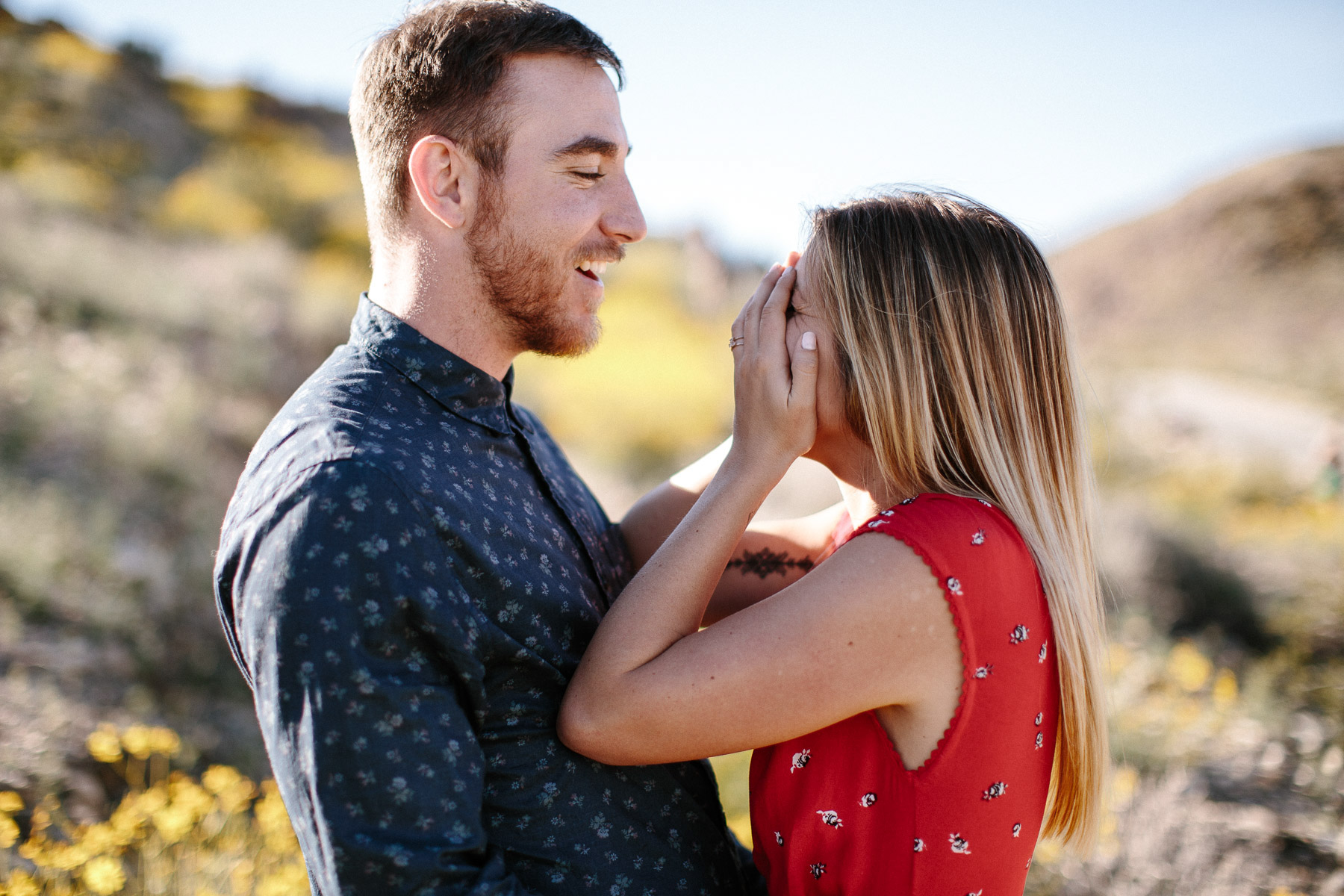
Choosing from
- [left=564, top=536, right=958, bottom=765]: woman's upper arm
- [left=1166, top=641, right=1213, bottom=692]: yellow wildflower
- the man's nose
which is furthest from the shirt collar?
[left=1166, top=641, right=1213, bottom=692]: yellow wildflower

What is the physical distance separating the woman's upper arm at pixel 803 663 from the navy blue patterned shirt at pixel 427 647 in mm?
226

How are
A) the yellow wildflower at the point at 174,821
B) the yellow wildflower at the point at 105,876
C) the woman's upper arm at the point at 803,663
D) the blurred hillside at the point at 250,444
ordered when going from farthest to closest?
the blurred hillside at the point at 250,444, the yellow wildflower at the point at 174,821, the yellow wildflower at the point at 105,876, the woman's upper arm at the point at 803,663

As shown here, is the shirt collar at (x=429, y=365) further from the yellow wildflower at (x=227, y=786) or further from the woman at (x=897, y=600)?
the yellow wildflower at (x=227, y=786)

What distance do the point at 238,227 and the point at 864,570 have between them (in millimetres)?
16433

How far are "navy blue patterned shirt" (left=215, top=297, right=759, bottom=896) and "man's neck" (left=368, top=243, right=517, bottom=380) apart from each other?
2.5 inches

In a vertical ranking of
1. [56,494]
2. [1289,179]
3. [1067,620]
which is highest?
[1289,179]

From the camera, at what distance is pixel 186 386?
707cm

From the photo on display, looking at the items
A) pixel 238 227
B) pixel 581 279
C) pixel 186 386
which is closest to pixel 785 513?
pixel 186 386

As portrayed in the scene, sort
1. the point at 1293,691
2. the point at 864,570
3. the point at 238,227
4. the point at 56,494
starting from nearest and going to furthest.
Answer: the point at 864,570, the point at 1293,691, the point at 56,494, the point at 238,227

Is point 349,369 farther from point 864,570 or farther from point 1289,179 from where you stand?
point 1289,179

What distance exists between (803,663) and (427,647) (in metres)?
0.59

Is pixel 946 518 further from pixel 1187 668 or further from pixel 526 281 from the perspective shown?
pixel 1187 668

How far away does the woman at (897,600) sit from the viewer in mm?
1341

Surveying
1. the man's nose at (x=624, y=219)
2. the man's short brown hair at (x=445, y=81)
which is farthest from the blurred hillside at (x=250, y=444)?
the man's short brown hair at (x=445, y=81)
